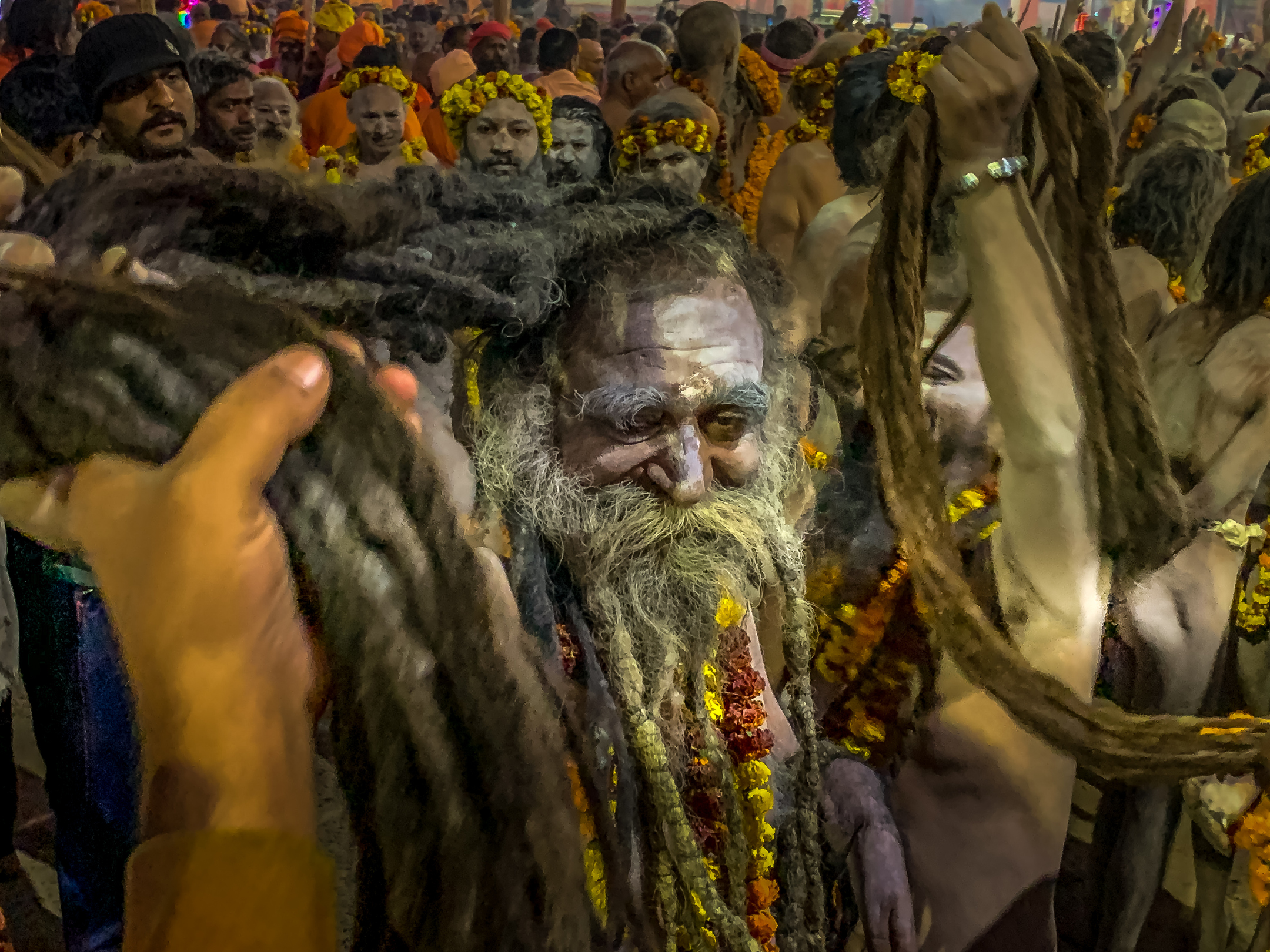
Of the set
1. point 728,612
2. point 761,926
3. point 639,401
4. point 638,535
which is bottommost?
point 761,926

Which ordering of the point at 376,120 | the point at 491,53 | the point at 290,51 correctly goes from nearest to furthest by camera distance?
the point at 376,120, the point at 491,53, the point at 290,51

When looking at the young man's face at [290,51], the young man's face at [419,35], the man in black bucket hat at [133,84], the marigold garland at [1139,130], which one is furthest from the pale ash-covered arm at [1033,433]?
the young man's face at [419,35]

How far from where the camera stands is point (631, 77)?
2986mm

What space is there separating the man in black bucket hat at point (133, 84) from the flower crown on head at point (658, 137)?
1138 mm

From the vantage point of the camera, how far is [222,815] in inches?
20.0

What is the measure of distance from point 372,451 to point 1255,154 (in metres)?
1.99

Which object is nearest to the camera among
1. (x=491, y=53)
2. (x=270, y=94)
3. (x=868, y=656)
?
(x=868, y=656)

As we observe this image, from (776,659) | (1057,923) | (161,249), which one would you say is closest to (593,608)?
(776,659)

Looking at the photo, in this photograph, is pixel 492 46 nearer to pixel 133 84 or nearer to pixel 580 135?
pixel 580 135

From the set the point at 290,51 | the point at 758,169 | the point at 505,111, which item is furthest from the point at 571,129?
the point at 290,51

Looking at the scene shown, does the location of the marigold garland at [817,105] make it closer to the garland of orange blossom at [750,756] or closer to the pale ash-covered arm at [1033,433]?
the pale ash-covered arm at [1033,433]

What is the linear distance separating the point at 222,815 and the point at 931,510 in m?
0.65

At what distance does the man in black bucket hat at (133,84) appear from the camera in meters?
1.19

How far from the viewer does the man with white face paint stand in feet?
7.53
